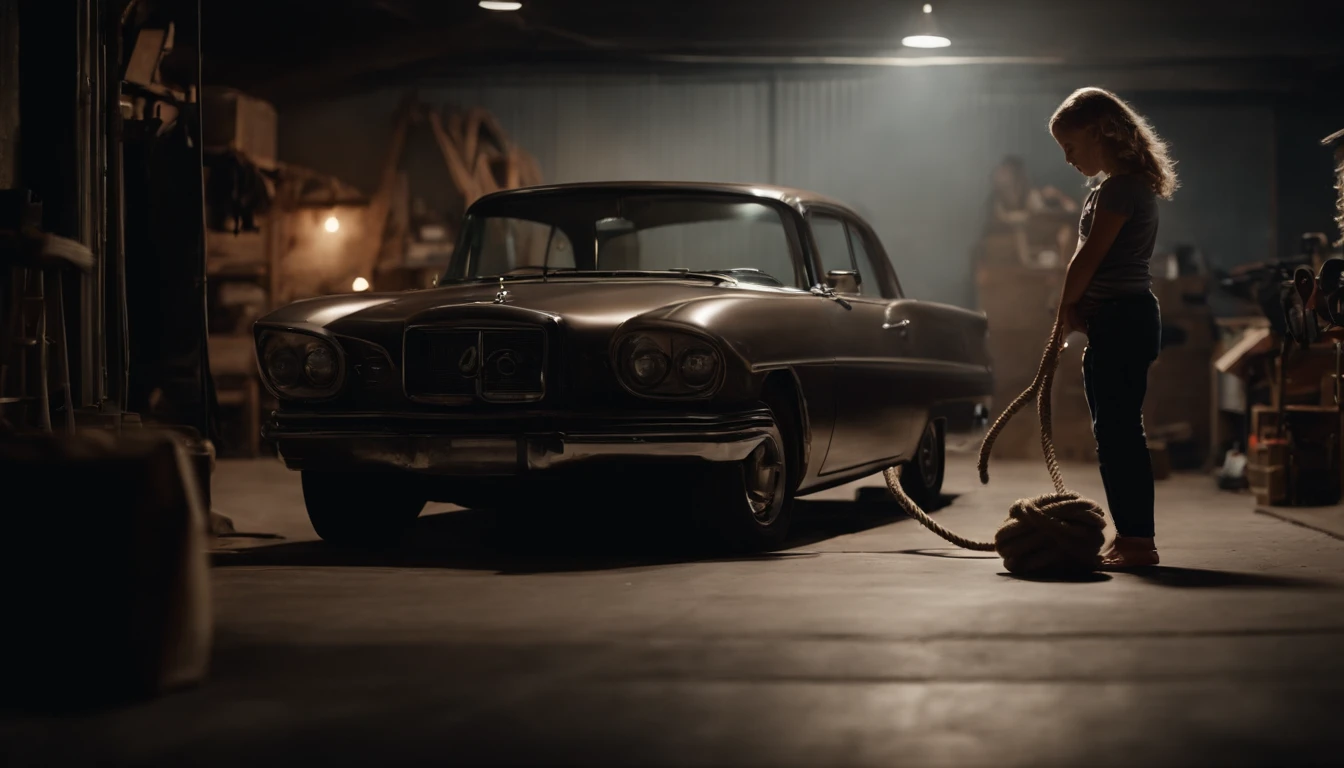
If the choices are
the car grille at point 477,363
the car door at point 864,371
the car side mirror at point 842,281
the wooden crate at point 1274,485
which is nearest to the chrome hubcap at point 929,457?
the car door at point 864,371

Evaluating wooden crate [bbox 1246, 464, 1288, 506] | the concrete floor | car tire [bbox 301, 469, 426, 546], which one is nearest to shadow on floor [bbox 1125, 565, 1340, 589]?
the concrete floor

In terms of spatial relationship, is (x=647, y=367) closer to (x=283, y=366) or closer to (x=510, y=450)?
(x=510, y=450)

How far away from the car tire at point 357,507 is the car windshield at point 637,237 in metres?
0.98

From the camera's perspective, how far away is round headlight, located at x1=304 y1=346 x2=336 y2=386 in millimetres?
5680

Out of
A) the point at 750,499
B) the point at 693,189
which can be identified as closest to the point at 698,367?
the point at 750,499

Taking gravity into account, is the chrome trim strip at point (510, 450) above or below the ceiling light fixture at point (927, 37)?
below

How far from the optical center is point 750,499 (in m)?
5.75

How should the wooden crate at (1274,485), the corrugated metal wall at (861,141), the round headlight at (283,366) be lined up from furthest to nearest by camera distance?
the corrugated metal wall at (861,141), the wooden crate at (1274,485), the round headlight at (283,366)

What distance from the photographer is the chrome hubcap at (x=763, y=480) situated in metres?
5.72

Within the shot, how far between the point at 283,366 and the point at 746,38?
30.9 ft

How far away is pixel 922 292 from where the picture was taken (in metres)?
16.0

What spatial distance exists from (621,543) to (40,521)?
9.93 ft

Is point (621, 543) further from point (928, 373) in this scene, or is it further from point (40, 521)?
point (40, 521)

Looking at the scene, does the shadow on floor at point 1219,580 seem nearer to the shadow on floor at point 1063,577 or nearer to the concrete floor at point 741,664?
the concrete floor at point 741,664
